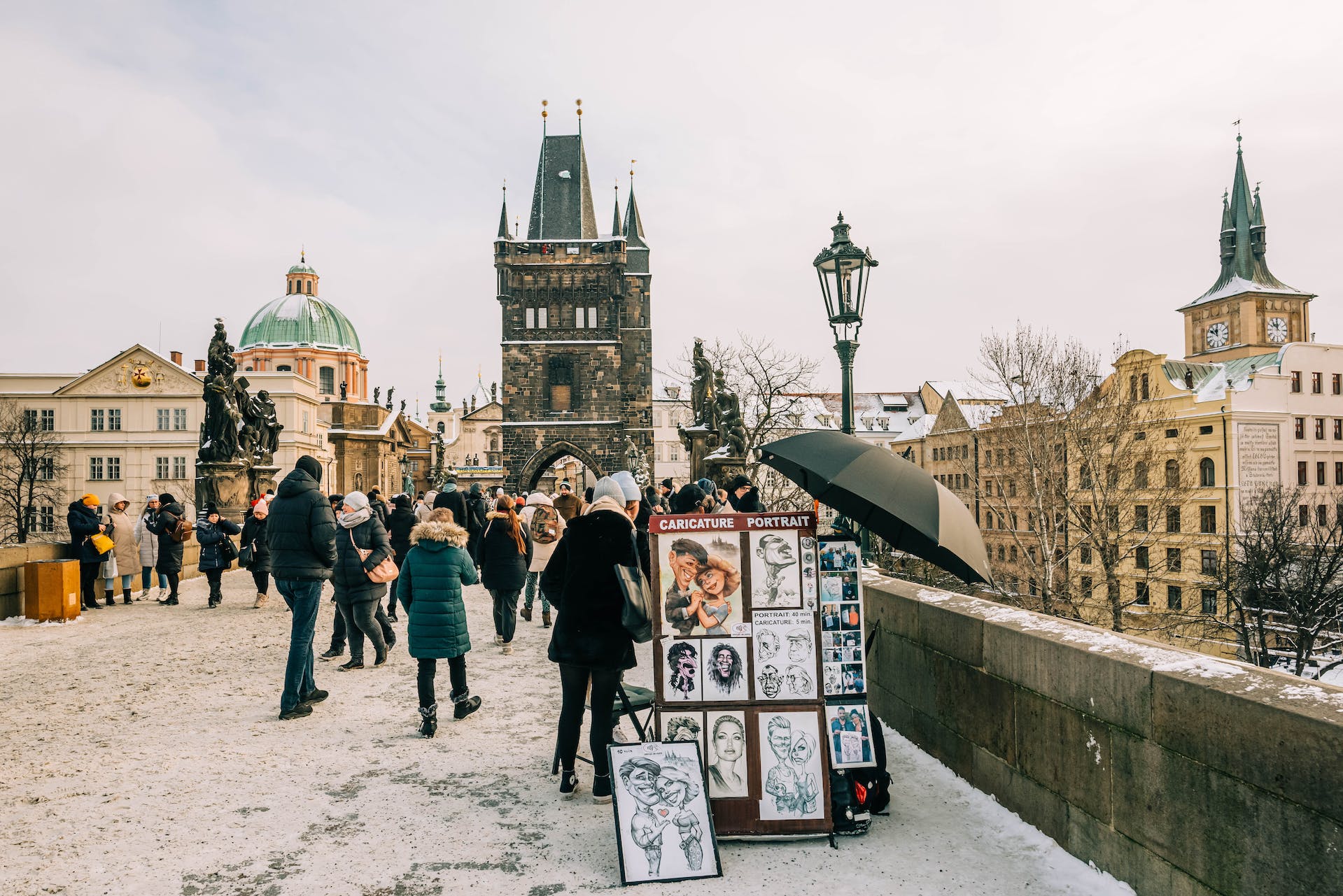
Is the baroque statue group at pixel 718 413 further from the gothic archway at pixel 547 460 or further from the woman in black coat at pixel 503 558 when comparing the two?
the gothic archway at pixel 547 460

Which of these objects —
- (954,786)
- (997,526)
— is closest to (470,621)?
(954,786)

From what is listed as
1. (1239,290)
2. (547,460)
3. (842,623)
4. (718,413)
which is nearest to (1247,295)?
(1239,290)

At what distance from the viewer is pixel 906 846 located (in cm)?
436

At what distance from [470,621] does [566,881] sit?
320 inches

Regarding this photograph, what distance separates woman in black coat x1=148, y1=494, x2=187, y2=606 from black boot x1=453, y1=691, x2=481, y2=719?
8.61 m

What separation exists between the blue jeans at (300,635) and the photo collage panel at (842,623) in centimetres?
402

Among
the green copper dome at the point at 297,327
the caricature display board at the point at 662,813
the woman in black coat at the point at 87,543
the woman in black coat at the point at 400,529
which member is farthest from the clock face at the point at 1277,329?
the green copper dome at the point at 297,327

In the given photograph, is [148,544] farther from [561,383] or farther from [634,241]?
[634,241]

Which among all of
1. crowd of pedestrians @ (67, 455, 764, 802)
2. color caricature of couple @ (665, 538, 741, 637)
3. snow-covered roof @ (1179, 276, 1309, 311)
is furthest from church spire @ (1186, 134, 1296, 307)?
color caricature of couple @ (665, 538, 741, 637)

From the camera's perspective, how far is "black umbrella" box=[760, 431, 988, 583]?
427cm

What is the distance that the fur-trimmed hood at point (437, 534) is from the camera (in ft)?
21.2

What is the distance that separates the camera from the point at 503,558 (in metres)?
9.45

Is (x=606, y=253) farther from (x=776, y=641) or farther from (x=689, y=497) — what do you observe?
(x=776, y=641)

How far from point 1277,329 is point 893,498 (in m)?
68.9
